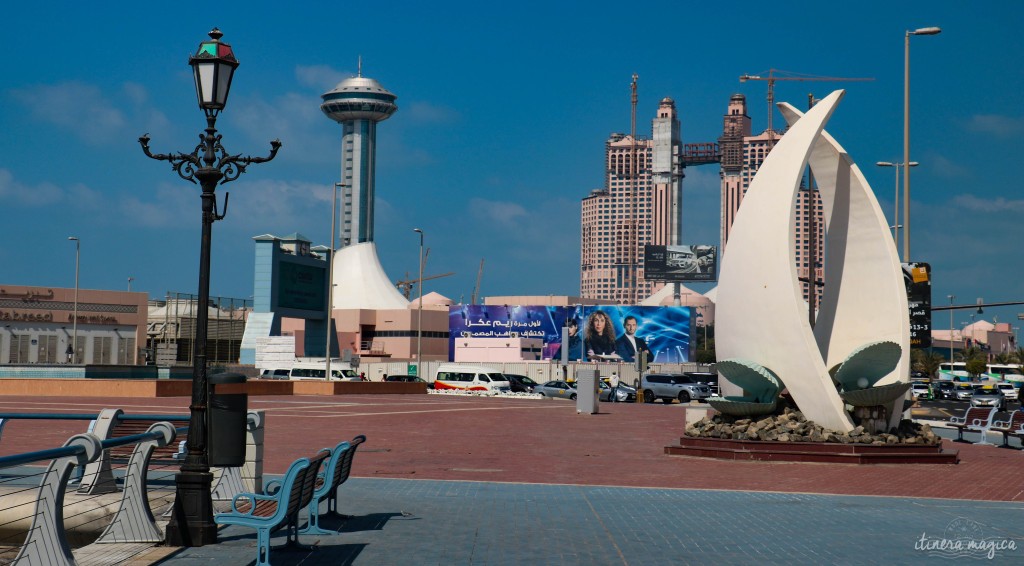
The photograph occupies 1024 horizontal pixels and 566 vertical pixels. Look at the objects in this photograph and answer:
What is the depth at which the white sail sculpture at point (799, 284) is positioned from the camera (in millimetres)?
17281

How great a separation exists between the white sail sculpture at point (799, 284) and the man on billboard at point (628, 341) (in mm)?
78062

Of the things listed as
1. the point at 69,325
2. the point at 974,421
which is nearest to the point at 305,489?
the point at 974,421

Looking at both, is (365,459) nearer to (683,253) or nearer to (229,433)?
(229,433)

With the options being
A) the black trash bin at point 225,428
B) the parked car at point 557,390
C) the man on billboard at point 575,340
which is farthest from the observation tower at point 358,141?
the black trash bin at point 225,428

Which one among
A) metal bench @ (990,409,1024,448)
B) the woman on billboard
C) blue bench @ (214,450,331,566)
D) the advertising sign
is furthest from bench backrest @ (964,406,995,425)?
the woman on billboard

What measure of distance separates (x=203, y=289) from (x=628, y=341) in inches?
3578

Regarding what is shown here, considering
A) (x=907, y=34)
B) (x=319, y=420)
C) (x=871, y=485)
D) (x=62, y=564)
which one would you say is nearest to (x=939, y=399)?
(x=907, y=34)

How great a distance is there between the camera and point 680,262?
362ft

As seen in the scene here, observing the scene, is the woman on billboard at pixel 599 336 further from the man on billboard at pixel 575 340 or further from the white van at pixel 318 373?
the white van at pixel 318 373

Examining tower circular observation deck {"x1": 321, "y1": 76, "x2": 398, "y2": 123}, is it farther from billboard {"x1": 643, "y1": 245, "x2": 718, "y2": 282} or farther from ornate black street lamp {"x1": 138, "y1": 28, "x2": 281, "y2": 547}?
ornate black street lamp {"x1": 138, "y1": 28, "x2": 281, "y2": 547}

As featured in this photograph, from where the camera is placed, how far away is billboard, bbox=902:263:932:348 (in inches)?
967

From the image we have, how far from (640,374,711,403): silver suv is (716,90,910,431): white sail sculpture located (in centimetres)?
2524

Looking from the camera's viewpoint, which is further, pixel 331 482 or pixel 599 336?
pixel 599 336

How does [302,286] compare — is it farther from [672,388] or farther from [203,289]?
[203,289]
